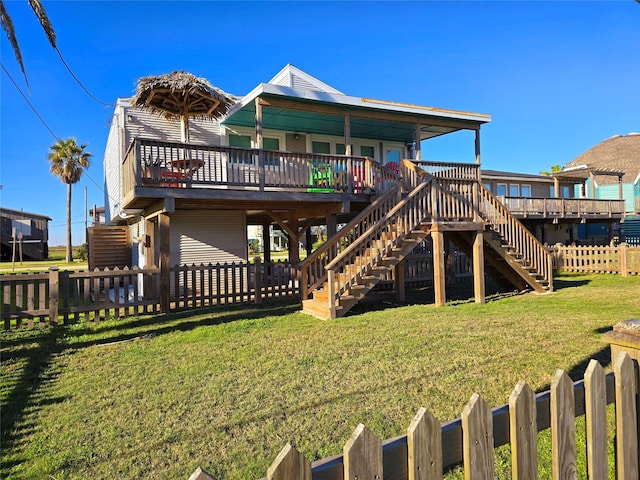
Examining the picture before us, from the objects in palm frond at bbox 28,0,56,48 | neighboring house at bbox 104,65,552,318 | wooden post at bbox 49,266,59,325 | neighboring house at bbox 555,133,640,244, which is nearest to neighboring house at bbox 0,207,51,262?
neighboring house at bbox 104,65,552,318

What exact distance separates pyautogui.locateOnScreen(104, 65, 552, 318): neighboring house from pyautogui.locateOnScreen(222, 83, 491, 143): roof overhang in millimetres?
44

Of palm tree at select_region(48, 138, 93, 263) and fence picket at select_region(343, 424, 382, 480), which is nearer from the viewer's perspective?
fence picket at select_region(343, 424, 382, 480)

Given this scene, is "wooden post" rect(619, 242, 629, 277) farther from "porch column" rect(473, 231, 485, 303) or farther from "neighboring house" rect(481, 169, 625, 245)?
"porch column" rect(473, 231, 485, 303)

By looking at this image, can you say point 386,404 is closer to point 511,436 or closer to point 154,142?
point 511,436

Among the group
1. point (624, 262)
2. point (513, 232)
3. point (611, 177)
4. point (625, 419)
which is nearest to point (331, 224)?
point (513, 232)

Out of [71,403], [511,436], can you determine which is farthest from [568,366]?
[71,403]

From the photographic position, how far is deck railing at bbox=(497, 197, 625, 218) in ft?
78.5

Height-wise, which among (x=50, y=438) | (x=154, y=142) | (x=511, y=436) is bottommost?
(x=50, y=438)

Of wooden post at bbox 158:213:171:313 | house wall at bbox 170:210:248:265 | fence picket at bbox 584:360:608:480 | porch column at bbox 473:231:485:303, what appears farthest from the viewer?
house wall at bbox 170:210:248:265

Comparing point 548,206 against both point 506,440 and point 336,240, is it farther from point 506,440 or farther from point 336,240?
point 506,440

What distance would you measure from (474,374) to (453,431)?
392 centimetres

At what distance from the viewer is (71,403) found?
185 inches

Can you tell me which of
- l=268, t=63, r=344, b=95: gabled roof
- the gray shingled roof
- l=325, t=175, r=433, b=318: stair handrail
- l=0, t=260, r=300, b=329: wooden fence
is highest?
the gray shingled roof

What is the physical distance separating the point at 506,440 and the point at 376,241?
8.78m
